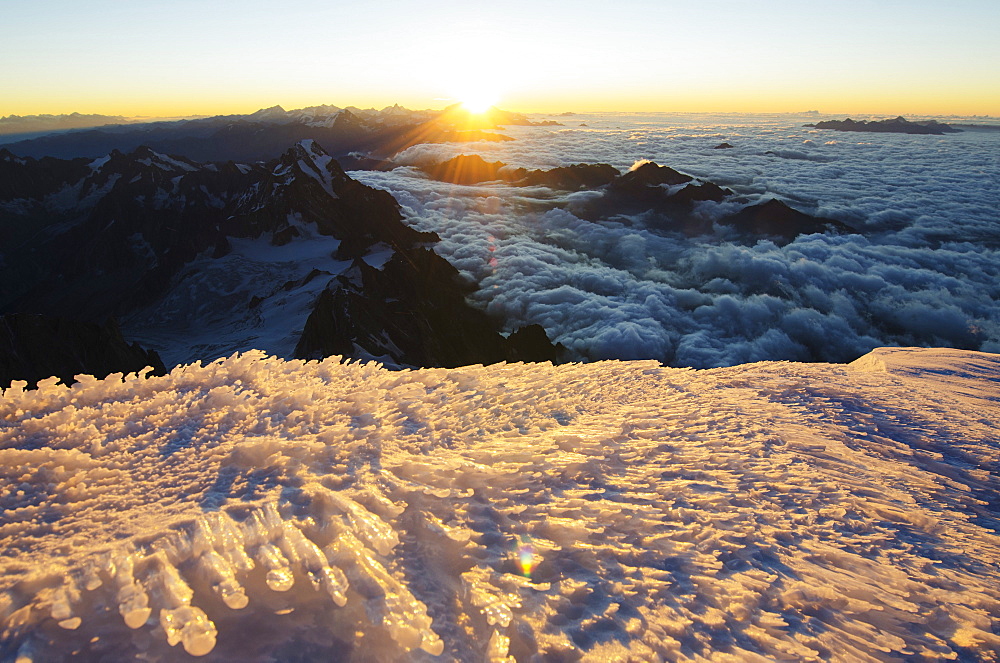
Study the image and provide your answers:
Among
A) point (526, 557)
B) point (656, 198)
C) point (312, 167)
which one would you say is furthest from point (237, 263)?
point (656, 198)

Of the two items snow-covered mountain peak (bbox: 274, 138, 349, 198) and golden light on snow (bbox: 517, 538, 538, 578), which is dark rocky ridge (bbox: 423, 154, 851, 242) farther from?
golden light on snow (bbox: 517, 538, 538, 578)

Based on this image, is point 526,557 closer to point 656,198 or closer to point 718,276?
Result: point 718,276

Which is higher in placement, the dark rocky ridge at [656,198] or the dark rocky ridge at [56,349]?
the dark rocky ridge at [656,198]

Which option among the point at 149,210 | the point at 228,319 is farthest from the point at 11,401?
the point at 149,210

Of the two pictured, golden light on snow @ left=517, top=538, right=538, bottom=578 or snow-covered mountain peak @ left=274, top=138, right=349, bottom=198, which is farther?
snow-covered mountain peak @ left=274, top=138, right=349, bottom=198

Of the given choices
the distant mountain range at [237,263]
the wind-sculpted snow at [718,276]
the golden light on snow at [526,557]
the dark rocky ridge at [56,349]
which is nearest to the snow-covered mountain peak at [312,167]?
the distant mountain range at [237,263]

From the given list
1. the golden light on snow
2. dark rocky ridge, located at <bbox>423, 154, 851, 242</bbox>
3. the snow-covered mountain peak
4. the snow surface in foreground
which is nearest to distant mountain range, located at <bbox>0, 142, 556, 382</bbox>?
the snow-covered mountain peak

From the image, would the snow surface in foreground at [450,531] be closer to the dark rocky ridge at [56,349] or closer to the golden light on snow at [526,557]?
the golden light on snow at [526,557]

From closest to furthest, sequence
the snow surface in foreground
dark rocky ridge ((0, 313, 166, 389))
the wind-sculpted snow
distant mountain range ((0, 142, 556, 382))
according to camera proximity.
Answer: the snow surface in foreground → dark rocky ridge ((0, 313, 166, 389)) → distant mountain range ((0, 142, 556, 382)) → the wind-sculpted snow
